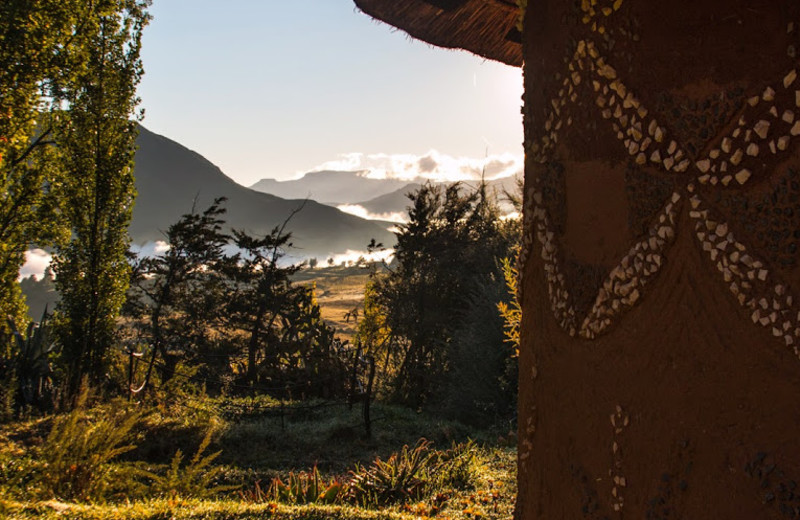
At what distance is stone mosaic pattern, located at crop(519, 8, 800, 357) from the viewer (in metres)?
1.54

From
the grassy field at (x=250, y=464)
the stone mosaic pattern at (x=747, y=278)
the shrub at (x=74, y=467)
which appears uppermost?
the stone mosaic pattern at (x=747, y=278)

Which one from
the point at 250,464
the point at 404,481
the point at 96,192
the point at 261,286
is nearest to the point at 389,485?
the point at 404,481

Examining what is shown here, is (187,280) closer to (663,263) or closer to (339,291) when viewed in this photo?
(663,263)

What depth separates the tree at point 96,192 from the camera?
41.9 ft

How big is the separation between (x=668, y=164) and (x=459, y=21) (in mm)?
2187

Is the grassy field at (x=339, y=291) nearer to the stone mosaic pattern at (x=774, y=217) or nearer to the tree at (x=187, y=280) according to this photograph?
the tree at (x=187, y=280)

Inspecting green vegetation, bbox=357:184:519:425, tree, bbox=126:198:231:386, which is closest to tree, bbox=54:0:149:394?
tree, bbox=126:198:231:386

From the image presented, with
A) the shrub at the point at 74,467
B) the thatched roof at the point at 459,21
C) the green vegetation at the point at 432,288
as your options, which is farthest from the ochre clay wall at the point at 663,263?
the green vegetation at the point at 432,288

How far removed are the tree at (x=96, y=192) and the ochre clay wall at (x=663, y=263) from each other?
12799mm

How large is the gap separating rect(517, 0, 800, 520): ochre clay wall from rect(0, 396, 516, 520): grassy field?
3025 millimetres

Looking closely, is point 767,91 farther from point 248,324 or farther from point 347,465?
point 248,324

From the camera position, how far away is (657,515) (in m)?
1.79

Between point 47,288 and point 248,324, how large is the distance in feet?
270

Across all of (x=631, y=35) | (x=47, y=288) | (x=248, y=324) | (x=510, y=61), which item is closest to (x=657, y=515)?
(x=631, y=35)
